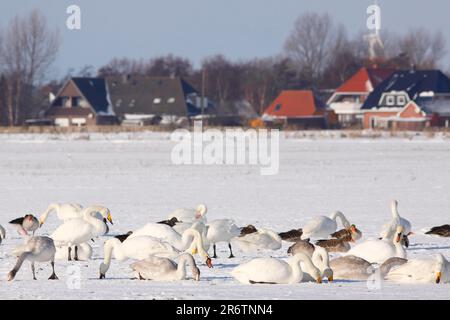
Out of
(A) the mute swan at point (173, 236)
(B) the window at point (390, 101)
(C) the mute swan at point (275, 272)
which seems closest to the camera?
(C) the mute swan at point (275, 272)

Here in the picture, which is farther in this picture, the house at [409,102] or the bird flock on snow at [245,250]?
the house at [409,102]

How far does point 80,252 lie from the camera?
12.7 meters

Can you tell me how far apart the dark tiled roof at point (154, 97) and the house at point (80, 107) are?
5.28ft

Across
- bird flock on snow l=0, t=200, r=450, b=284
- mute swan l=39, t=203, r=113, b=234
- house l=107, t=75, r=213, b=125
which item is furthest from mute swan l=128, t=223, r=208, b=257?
house l=107, t=75, r=213, b=125

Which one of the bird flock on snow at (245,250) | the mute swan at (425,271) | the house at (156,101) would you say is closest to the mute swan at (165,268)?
the bird flock on snow at (245,250)

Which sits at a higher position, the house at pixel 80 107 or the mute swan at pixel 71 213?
the mute swan at pixel 71 213

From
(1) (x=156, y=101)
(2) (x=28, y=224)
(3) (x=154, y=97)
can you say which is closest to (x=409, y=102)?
(1) (x=156, y=101)

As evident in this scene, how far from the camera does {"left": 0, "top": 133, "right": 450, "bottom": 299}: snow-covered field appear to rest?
10289 mm

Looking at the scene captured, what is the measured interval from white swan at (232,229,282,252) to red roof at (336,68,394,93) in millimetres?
84316

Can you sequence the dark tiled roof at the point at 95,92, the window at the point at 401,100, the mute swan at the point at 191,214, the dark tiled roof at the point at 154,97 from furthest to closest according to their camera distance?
1. the dark tiled roof at the point at 154,97
2. the dark tiled roof at the point at 95,92
3. the window at the point at 401,100
4. the mute swan at the point at 191,214

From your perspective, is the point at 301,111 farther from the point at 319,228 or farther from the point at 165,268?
the point at 165,268

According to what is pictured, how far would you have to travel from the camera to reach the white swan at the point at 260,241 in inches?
518

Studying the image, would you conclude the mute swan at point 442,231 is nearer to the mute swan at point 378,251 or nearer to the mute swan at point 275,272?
the mute swan at point 378,251

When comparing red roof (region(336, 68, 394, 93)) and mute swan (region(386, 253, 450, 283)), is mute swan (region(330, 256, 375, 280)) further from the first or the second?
red roof (region(336, 68, 394, 93))
